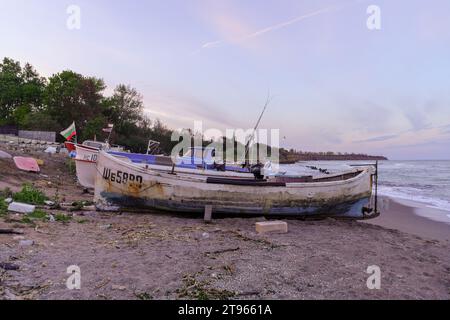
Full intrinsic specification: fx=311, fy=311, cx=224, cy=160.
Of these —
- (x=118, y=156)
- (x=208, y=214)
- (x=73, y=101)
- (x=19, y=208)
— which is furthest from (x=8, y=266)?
(x=73, y=101)

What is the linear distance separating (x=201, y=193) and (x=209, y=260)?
139 inches

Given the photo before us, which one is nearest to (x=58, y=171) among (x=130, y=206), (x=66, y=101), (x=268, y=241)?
(x=130, y=206)

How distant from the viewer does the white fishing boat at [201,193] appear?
8.76m

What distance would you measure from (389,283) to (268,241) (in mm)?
2502

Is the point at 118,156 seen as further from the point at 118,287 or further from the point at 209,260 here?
the point at 118,287

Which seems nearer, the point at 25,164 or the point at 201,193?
the point at 201,193

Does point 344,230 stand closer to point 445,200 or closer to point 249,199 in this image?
point 249,199

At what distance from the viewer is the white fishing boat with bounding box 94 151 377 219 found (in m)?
8.76

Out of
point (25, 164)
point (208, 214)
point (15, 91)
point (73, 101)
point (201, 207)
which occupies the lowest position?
point (208, 214)

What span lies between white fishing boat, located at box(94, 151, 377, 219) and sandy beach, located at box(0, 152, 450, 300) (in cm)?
52

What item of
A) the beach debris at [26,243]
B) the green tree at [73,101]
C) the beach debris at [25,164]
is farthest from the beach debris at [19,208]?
the green tree at [73,101]

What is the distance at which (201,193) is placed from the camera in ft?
28.7

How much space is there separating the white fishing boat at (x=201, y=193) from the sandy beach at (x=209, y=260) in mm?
518

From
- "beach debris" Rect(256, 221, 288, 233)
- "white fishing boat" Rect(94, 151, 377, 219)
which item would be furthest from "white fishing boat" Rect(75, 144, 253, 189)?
"beach debris" Rect(256, 221, 288, 233)
